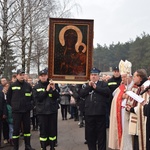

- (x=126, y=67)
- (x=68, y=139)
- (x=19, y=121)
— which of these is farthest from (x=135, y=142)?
(x=68, y=139)

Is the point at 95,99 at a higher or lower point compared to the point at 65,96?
higher

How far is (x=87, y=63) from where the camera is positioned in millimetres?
7164

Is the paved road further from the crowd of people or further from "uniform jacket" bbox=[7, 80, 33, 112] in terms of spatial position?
"uniform jacket" bbox=[7, 80, 33, 112]

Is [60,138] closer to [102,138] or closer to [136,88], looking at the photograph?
[102,138]

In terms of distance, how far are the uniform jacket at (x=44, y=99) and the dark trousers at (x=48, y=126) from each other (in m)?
0.16

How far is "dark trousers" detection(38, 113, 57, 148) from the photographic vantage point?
7.80 meters

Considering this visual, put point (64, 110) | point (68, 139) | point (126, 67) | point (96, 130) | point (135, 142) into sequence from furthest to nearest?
point (64, 110)
point (68, 139)
point (96, 130)
point (126, 67)
point (135, 142)

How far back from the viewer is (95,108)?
279 inches

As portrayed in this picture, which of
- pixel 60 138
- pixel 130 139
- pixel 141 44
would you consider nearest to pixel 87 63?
pixel 130 139

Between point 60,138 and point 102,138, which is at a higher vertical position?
point 102,138

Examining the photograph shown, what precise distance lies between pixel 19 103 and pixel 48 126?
3.24 feet

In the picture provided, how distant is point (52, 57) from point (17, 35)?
1711 centimetres

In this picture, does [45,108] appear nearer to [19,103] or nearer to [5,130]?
[19,103]

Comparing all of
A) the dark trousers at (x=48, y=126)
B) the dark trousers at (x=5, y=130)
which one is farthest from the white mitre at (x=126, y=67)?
the dark trousers at (x=5, y=130)
